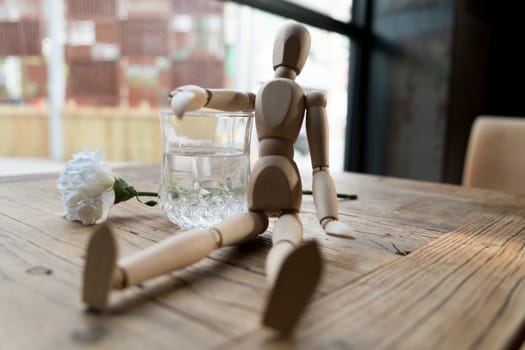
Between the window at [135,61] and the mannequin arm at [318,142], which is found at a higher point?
the window at [135,61]

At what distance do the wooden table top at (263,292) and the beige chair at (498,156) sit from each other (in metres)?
0.80

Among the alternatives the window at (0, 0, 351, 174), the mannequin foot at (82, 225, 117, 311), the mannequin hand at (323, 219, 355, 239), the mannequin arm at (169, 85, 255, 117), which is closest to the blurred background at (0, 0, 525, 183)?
the window at (0, 0, 351, 174)

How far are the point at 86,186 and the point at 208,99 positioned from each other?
187 mm

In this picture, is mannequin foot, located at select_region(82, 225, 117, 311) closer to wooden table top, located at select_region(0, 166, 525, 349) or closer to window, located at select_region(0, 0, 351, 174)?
wooden table top, located at select_region(0, 166, 525, 349)

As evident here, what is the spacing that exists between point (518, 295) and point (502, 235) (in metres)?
0.26

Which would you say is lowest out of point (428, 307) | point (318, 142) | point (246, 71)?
point (428, 307)

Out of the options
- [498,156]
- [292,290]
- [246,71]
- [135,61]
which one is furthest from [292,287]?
[135,61]

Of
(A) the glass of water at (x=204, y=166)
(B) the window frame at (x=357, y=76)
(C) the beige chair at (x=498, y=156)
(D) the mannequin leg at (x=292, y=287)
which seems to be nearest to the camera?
(D) the mannequin leg at (x=292, y=287)

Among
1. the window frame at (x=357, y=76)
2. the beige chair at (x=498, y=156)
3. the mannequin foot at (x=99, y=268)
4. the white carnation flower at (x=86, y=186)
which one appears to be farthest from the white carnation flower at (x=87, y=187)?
the window frame at (x=357, y=76)

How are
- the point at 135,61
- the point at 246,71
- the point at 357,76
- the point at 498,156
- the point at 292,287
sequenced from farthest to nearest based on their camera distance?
the point at 357,76 → the point at 135,61 → the point at 246,71 → the point at 498,156 → the point at 292,287

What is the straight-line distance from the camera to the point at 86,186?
55 centimetres

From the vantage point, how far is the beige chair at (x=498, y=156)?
1370mm

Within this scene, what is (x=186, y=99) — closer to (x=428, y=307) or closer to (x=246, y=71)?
(x=428, y=307)

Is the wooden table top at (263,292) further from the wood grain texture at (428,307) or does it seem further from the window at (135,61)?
the window at (135,61)
